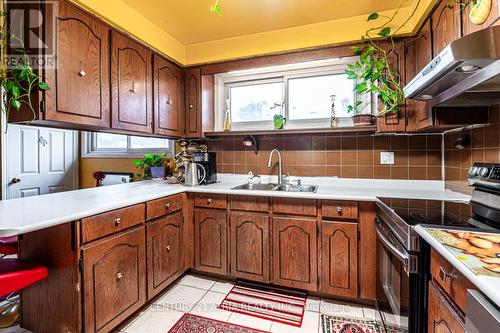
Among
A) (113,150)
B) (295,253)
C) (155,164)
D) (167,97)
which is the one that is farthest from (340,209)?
(113,150)

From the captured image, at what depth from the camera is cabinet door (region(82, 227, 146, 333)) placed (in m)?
1.32

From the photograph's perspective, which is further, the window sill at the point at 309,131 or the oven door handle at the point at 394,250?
the window sill at the point at 309,131

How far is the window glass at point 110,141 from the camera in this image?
329 cm

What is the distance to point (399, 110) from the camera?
73.5 inches

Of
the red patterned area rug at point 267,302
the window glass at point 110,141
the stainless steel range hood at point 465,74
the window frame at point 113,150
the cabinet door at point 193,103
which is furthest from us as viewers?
the window glass at point 110,141

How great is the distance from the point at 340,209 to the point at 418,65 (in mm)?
1213

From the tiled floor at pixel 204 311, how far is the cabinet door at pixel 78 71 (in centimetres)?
141

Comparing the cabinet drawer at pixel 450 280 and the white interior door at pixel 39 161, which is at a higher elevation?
the white interior door at pixel 39 161

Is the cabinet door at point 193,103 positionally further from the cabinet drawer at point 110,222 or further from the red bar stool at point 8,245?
the red bar stool at point 8,245

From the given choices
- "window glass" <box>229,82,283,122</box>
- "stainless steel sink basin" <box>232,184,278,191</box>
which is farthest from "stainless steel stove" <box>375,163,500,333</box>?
"window glass" <box>229,82,283,122</box>

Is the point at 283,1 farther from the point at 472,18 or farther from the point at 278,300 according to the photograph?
the point at 278,300

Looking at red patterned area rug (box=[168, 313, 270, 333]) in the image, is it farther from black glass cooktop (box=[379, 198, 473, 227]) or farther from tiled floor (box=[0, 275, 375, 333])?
black glass cooktop (box=[379, 198, 473, 227])

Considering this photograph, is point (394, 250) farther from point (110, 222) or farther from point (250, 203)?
point (110, 222)

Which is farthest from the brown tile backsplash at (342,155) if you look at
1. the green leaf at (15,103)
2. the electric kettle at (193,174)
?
the green leaf at (15,103)
